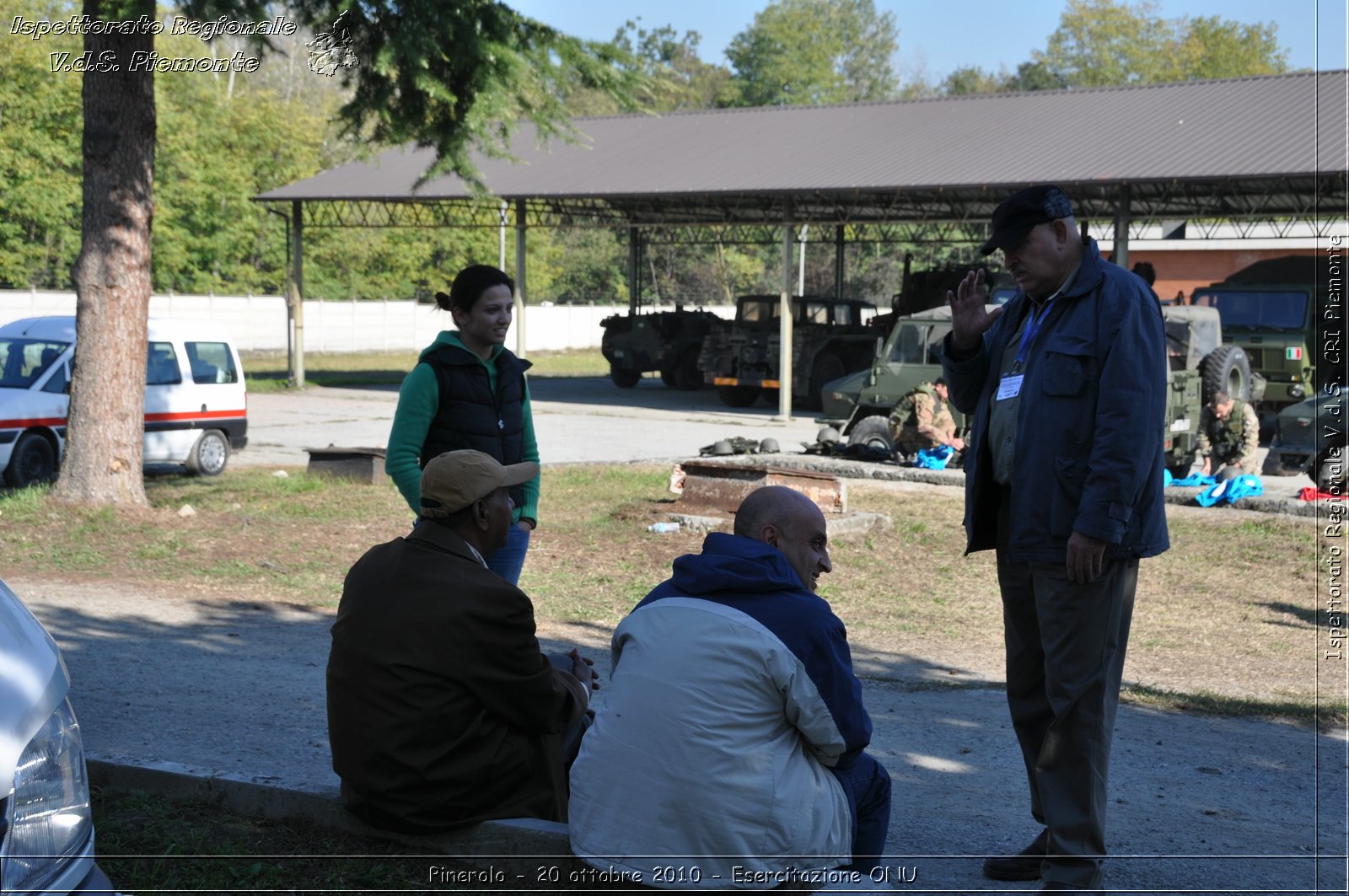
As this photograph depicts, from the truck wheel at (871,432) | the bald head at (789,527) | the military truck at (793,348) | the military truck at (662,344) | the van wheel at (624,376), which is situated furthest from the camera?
the van wheel at (624,376)

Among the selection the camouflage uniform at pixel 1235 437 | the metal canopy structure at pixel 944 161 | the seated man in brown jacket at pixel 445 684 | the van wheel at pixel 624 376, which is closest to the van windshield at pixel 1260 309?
the metal canopy structure at pixel 944 161

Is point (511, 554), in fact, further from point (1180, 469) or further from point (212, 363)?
point (1180, 469)

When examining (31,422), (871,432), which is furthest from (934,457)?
(31,422)

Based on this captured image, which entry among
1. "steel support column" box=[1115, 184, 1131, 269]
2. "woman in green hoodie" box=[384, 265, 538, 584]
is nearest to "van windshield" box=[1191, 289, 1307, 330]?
"steel support column" box=[1115, 184, 1131, 269]

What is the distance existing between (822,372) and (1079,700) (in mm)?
22497

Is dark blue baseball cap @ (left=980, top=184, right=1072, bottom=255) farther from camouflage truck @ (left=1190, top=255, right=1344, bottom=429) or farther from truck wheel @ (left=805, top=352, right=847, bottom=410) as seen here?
truck wheel @ (left=805, top=352, right=847, bottom=410)

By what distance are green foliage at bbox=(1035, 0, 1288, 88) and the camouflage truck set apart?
50.6 metres

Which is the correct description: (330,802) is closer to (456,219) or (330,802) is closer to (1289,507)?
(1289,507)

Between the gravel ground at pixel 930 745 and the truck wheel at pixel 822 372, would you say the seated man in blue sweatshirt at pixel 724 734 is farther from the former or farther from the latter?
the truck wheel at pixel 822 372

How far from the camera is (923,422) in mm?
15289

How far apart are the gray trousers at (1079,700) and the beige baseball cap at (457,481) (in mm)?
1597

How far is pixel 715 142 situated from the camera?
28609 mm

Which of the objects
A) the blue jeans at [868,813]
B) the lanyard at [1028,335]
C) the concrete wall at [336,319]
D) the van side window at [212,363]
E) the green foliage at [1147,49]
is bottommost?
the blue jeans at [868,813]

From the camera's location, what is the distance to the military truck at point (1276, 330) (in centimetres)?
2112
